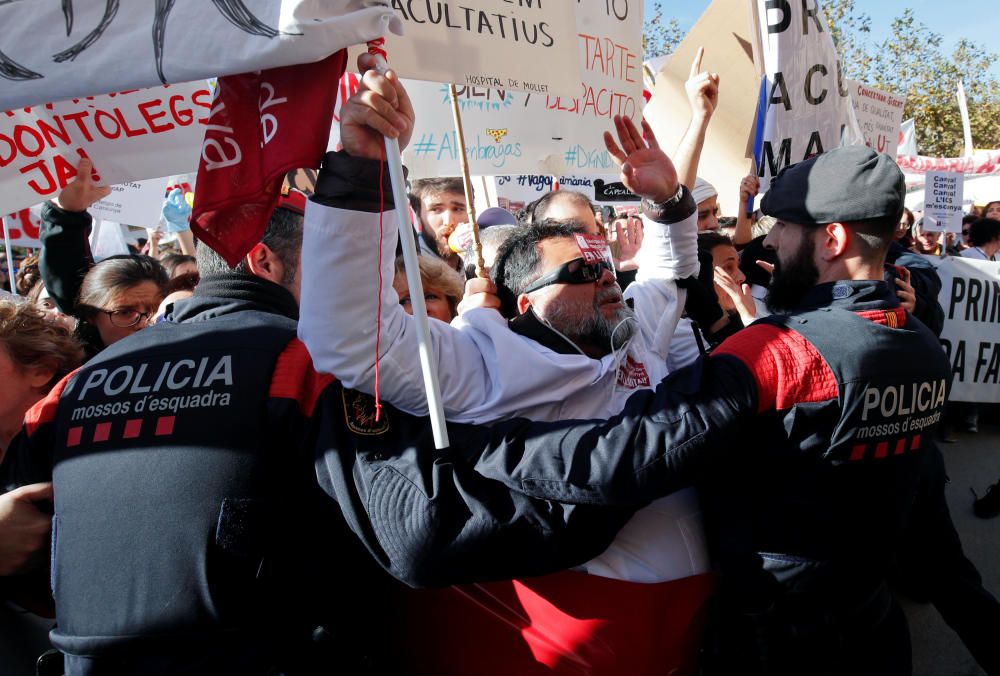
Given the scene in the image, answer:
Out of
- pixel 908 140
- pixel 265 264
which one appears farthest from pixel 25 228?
pixel 908 140

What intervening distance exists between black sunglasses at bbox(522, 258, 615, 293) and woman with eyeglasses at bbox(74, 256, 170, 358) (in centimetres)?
186

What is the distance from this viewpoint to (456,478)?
1.60 metres

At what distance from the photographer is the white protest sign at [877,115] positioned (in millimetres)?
5438

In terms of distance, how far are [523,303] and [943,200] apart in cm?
Answer: 764

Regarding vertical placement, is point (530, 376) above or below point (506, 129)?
below

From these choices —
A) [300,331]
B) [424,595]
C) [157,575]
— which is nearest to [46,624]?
[157,575]

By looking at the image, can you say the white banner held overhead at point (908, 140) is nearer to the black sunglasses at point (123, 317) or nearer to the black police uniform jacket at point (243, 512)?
the black sunglasses at point (123, 317)

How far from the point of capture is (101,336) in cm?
316

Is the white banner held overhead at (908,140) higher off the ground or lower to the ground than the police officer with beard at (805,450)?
higher

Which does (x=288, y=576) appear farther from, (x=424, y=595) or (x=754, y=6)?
(x=754, y=6)

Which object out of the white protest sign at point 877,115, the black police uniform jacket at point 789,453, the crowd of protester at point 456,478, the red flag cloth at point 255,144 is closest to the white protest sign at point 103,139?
the crowd of protester at point 456,478

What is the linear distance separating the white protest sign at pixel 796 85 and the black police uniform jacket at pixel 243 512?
2.70m

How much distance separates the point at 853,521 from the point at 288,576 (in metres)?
1.39

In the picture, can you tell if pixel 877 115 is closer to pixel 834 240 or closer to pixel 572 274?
pixel 834 240
